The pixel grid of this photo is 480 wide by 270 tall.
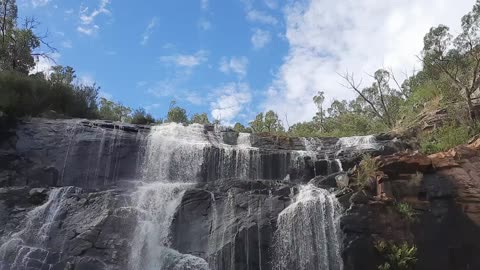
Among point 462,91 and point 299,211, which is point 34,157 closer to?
→ point 299,211

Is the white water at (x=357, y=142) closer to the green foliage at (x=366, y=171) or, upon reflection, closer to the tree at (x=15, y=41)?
the green foliage at (x=366, y=171)

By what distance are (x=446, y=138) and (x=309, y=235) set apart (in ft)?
30.4

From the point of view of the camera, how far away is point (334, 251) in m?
14.8

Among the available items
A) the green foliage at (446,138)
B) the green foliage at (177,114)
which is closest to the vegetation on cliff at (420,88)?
the green foliage at (446,138)

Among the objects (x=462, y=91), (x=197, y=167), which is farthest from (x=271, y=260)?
(x=462, y=91)

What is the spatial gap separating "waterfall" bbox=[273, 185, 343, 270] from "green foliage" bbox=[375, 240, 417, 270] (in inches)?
48.9

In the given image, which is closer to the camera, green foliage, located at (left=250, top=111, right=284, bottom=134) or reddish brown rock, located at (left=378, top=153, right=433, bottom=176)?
reddish brown rock, located at (left=378, top=153, right=433, bottom=176)

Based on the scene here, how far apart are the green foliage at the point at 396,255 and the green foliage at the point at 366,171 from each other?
221cm

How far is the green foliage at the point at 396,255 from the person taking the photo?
14.2 meters

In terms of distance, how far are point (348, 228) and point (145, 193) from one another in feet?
22.3

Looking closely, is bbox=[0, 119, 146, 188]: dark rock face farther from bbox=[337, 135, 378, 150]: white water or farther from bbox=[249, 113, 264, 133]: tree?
bbox=[249, 113, 264, 133]: tree

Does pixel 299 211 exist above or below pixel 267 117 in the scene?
below

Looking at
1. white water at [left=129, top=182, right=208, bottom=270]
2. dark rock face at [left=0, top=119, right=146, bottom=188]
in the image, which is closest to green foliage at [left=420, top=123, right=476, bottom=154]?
white water at [left=129, top=182, right=208, bottom=270]

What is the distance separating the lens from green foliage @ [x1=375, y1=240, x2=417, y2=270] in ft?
46.6
